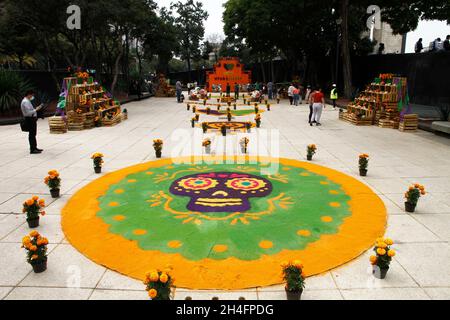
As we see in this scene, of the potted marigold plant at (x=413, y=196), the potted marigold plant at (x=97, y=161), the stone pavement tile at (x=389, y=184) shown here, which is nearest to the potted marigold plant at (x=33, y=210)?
the potted marigold plant at (x=97, y=161)

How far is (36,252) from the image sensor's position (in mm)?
5352

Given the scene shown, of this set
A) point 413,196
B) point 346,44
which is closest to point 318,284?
point 413,196

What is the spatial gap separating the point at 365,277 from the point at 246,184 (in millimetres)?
4328

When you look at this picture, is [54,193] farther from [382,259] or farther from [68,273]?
[382,259]

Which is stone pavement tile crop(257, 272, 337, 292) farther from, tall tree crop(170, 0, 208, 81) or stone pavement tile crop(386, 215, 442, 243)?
tall tree crop(170, 0, 208, 81)

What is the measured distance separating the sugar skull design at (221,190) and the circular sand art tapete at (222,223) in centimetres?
2

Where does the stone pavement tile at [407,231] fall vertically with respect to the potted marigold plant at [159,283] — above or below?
below

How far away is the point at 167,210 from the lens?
764 centimetres

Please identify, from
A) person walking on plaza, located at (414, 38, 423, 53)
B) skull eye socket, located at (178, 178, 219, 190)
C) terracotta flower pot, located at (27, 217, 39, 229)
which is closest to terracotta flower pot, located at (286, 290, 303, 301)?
skull eye socket, located at (178, 178, 219, 190)

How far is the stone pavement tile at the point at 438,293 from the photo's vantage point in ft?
15.9

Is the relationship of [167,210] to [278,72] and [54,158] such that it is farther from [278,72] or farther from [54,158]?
[278,72]

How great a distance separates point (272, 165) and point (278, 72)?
48.7 metres

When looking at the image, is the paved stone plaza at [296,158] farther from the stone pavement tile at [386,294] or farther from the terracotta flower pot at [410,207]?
the terracotta flower pot at [410,207]
